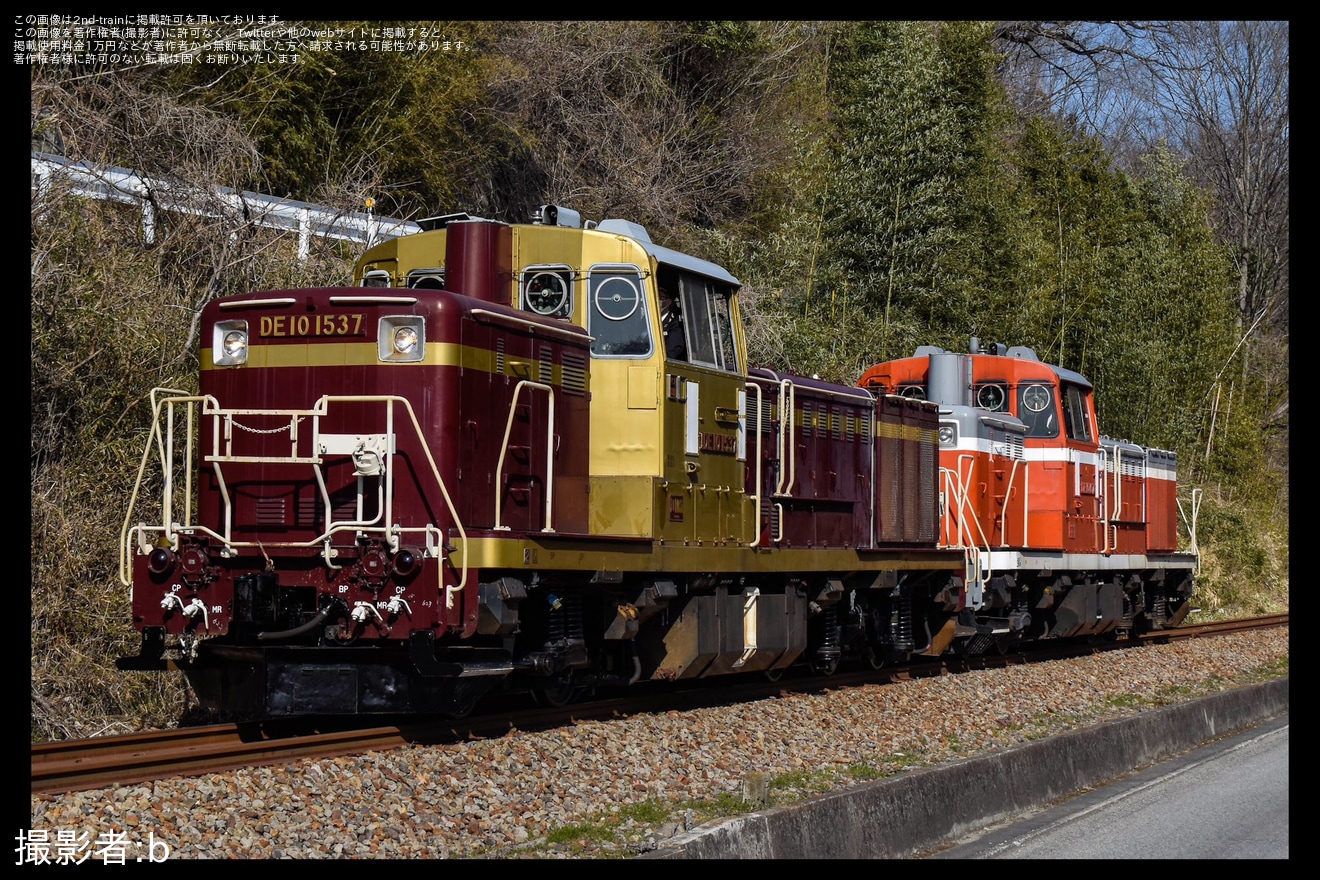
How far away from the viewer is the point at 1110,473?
67.1 feet

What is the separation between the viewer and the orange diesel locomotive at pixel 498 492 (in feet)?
28.6

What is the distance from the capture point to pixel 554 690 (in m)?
10.6

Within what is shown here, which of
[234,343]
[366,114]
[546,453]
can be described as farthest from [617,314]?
[366,114]

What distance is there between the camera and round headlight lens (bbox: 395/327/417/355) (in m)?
9.05

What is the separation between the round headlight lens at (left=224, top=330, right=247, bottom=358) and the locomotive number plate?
0.18 metres

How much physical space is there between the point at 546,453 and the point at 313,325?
1.81 meters

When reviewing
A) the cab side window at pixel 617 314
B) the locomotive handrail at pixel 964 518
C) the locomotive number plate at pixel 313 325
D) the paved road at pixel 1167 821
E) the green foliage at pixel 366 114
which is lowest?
the paved road at pixel 1167 821

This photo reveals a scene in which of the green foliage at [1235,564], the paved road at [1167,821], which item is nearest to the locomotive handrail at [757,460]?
the paved road at [1167,821]

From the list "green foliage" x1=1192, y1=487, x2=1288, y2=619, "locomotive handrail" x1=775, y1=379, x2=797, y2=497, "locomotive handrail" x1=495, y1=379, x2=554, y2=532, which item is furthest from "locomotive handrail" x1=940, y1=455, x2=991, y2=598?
"green foliage" x1=1192, y1=487, x2=1288, y2=619

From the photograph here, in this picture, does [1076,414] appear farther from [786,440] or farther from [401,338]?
[401,338]

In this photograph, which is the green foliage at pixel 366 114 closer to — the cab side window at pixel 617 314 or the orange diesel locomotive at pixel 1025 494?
the cab side window at pixel 617 314

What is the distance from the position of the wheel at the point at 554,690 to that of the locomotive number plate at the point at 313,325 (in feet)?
9.66

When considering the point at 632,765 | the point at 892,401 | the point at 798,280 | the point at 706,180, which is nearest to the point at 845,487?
the point at 892,401
